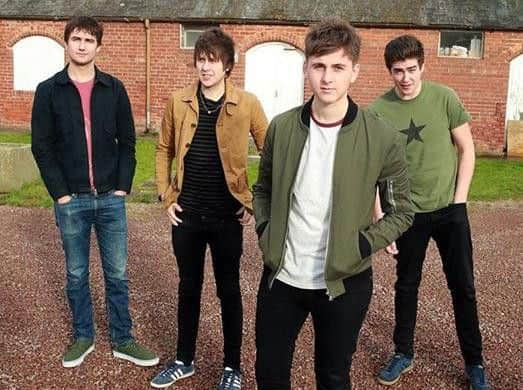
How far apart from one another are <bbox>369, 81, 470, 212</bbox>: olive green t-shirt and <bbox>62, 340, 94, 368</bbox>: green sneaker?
2.23 m

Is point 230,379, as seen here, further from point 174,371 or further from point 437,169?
point 437,169

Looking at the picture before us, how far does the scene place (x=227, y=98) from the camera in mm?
3418

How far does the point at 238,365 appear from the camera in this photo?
12.2 ft

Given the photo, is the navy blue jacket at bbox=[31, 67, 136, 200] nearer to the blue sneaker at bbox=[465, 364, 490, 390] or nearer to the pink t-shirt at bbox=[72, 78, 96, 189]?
the pink t-shirt at bbox=[72, 78, 96, 189]

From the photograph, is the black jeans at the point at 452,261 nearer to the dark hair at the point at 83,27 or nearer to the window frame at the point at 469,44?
the dark hair at the point at 83,27

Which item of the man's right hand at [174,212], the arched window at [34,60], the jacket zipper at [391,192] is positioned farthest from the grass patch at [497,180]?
the arched window at [34,60]

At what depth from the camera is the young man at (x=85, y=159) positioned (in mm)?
3648

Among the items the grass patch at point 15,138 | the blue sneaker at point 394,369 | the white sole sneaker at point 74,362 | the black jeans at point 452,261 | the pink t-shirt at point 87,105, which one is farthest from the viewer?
the grass patch at point 15,138

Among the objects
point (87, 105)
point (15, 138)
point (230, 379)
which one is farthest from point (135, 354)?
point (15, 138)

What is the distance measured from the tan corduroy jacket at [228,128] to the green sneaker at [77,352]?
1.19m

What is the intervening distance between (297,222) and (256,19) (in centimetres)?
1273

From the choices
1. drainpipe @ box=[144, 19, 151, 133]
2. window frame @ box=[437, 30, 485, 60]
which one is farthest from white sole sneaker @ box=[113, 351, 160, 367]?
window frame @ box=[437, 30, 485, 60]

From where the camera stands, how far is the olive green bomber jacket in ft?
8.22

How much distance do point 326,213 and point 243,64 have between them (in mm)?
12856
